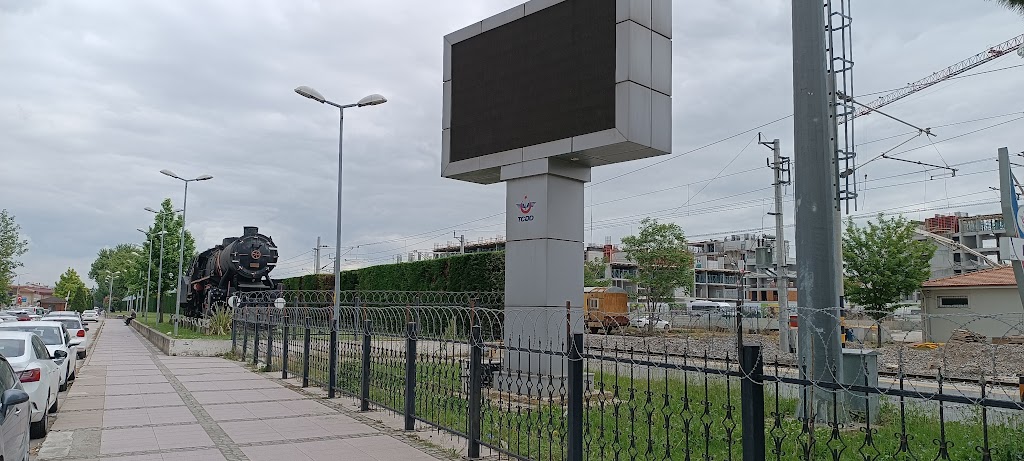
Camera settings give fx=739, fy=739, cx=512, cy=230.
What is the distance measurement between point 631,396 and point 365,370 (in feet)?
21.2

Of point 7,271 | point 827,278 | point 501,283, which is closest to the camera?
point 827,278

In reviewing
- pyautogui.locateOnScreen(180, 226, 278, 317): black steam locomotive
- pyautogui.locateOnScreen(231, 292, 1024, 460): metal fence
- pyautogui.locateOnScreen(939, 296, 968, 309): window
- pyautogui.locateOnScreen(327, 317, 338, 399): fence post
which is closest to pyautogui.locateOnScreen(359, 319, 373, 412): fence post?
pyautogui.locateOnScreen(231, 292, 1024, 460): metal fence

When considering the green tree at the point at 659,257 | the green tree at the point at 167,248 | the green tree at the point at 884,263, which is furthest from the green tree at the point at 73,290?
the green tree at the point at 884,263

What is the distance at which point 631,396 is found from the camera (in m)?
5.82

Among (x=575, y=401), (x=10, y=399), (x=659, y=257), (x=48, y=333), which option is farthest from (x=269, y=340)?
(x=659, y=257)

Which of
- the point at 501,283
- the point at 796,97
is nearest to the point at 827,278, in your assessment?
the point at 796,97

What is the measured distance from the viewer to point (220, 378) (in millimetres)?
16594

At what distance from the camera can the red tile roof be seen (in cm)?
2942

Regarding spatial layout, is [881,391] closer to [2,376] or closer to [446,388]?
[446,388]

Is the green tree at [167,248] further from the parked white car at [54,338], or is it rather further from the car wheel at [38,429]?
the car wheel at [38,429]

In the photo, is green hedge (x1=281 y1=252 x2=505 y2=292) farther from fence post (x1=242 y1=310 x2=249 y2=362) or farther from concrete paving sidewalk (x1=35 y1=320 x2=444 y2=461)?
concrete paving sidewalk (x1=35 y1=320 x2=444 y2=461)

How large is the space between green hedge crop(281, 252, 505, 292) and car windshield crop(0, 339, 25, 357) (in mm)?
19172

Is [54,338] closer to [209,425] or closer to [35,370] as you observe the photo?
[35,370]

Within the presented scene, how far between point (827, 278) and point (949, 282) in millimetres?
26534
